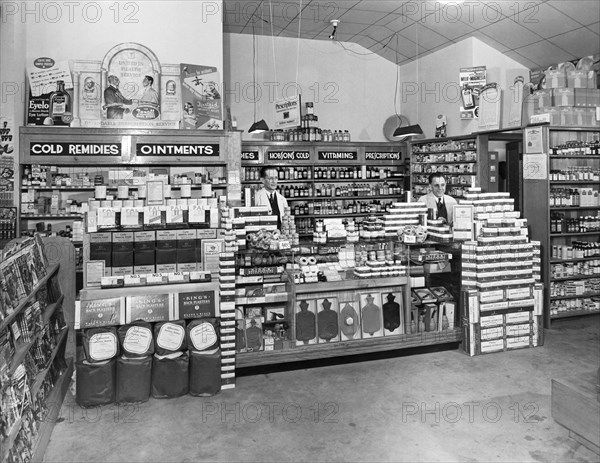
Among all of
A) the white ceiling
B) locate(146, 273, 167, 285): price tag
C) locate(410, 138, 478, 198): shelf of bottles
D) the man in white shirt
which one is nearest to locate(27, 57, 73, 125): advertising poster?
the man in white shirt

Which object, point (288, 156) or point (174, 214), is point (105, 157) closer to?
point (174, 214)

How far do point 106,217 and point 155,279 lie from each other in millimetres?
677

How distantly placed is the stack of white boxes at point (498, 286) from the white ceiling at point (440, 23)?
11.9 feet

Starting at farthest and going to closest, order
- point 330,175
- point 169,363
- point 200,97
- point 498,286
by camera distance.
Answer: point 330,175 → point 200,97 → point 498,286 → point 169,363

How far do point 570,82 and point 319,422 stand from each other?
19.1 feet

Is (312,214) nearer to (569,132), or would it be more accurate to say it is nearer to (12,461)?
(569,132)

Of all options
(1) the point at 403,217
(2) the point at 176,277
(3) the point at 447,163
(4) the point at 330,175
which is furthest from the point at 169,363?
(3) the point at 447,163

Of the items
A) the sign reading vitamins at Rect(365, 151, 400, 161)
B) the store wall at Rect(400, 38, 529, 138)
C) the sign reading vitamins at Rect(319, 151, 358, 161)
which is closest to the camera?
the store wall at Rect(400, 38, 529, 138)

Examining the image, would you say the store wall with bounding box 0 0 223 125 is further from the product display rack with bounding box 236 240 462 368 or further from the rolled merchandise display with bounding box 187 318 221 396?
the rolled merchandise display with bounding box 187 318 221 396

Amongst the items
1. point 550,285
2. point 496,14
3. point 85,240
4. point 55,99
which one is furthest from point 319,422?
point 496,14

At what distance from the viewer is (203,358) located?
402 centimetres

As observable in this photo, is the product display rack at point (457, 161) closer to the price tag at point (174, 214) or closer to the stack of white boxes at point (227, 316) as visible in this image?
the stack of white boxes at point (227, 316)

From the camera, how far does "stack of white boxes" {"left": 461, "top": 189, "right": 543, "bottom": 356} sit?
16.8 ft

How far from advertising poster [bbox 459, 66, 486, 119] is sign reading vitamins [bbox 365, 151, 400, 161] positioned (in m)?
1.72
